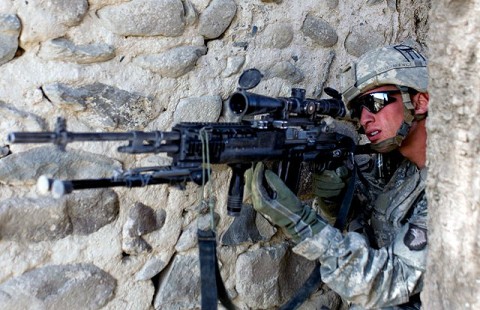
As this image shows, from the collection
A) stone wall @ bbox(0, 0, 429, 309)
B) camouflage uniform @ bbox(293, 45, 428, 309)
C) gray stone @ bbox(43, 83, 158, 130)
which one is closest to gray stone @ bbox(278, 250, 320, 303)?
stone wall @ bbox(0, 0, 429, 309)

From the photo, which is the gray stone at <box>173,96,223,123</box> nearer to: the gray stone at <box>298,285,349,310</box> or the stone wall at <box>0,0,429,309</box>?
the stone wall at <box>0,0,429,309</box>

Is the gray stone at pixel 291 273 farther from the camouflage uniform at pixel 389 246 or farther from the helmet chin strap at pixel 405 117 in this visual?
the helmet chin strap at pixel 405 117

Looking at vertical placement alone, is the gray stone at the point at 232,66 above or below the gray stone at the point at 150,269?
above

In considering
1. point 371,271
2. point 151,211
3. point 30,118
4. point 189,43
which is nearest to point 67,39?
point 30,118

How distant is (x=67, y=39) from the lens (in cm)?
178

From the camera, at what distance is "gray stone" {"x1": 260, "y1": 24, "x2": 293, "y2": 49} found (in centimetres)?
224

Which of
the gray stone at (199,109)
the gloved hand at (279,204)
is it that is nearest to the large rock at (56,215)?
the gray stone at (199,109)

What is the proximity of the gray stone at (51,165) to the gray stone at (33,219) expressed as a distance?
0.23 feet

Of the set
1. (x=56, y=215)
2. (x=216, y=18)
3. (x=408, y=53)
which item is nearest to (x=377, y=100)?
(x=408, y=53)

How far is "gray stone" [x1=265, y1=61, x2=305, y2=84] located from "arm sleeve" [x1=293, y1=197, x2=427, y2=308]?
2.17 ft

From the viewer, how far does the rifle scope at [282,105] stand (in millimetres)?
1801

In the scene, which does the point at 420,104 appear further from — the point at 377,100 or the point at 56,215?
the point at 56,215

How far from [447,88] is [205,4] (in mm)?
924

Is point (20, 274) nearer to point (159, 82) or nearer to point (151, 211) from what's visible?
point (151, 211)
